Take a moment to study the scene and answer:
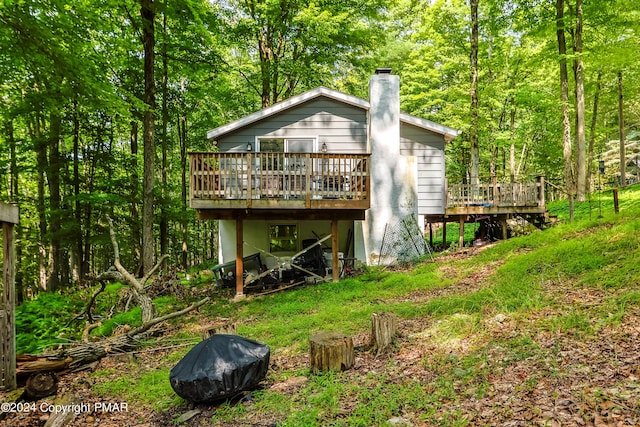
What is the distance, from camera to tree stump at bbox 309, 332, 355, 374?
479 centimetres

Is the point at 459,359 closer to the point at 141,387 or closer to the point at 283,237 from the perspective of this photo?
the point at 141,387

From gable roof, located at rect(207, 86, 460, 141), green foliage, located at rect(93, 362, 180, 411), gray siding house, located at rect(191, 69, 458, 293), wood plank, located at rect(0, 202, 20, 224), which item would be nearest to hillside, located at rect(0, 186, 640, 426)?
green foliage, located at rect(93, 362, 180, 411)

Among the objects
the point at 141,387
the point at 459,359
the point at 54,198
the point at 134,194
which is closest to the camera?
the point at 459,359

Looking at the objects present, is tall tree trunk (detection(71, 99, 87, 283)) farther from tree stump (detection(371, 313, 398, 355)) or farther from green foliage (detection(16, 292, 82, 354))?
tree stump (detection(371, 313, 398, 355))

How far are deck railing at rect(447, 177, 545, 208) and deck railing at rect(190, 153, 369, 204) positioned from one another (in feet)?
17.1

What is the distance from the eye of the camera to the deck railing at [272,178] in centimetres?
Answer: 942

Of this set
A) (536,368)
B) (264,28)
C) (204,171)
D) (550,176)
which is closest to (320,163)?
(204,171)

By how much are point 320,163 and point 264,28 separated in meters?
10.3

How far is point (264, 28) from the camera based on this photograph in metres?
17.0

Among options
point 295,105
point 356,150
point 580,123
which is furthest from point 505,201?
point 295,105

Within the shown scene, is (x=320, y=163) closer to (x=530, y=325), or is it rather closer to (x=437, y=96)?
(x=530, y=325)

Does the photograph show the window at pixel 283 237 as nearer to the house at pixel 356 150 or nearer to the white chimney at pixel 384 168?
the house at pixel 356 150

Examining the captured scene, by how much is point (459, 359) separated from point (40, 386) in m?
5.39

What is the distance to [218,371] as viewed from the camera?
4293mm
